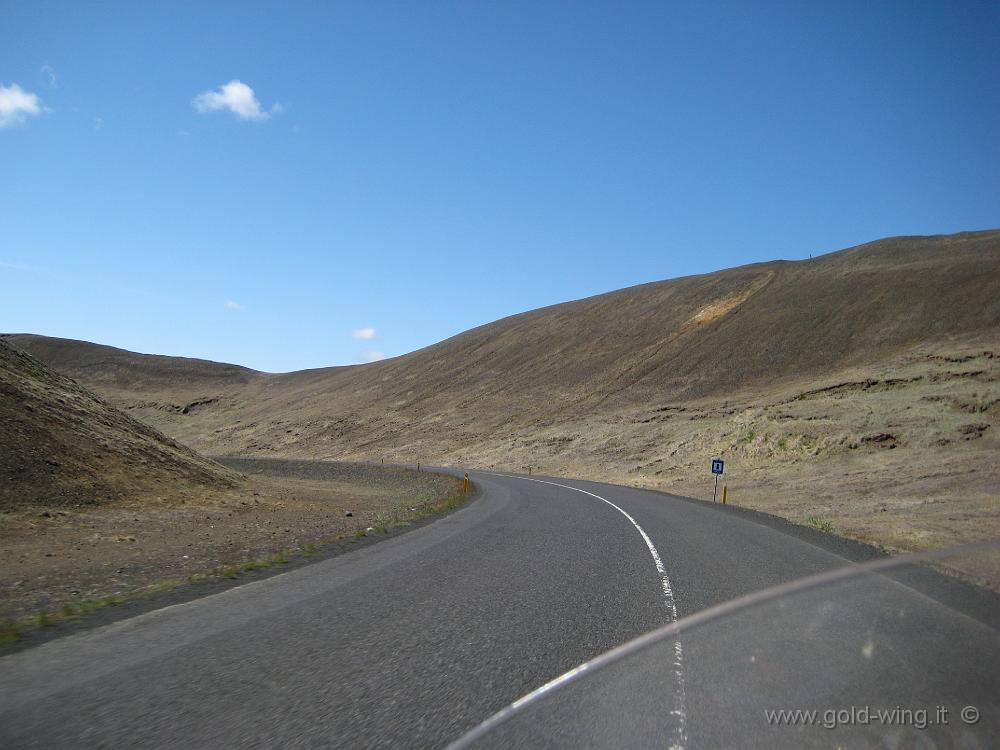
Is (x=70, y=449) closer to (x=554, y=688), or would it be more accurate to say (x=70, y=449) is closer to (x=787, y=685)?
(x=554, y=688)

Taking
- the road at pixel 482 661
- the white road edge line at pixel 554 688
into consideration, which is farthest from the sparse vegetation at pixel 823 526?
the white road edge line at pixel 554 688

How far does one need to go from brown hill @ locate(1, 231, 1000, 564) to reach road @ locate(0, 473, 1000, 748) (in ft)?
29.1

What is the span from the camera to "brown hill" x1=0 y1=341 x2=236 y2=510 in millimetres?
19969

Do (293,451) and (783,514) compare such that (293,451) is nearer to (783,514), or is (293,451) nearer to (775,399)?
(775,399)

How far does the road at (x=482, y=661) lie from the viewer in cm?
454

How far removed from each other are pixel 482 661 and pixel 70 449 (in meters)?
21.7

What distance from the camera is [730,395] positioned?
62.6 meters

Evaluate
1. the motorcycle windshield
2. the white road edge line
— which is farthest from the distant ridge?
the white road edge line

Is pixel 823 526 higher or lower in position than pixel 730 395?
lower

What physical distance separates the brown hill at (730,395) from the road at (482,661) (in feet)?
29.1

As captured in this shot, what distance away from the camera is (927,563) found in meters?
10.7

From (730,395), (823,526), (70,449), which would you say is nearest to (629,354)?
(730,395)

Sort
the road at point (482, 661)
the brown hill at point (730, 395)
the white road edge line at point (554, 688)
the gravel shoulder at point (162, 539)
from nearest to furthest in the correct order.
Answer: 1. the white road edge line at point (554, 688)
2. the road at point (482, 661)
3. the gravel shoulder at point (162, 539)
4. the brown hill at point (730, 395)

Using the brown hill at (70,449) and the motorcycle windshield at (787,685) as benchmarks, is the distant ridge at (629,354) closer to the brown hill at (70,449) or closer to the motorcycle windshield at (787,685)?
the brown hill at (70,449)
